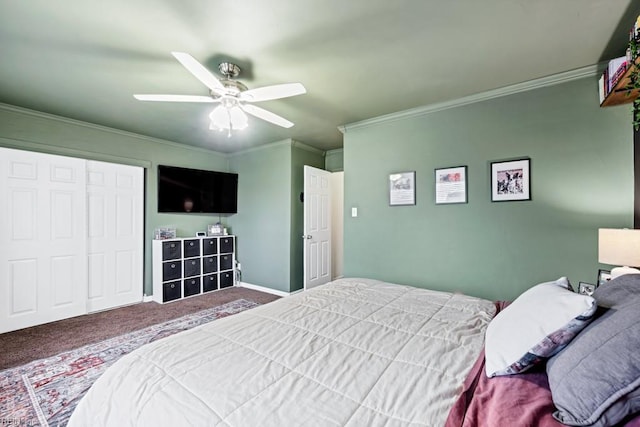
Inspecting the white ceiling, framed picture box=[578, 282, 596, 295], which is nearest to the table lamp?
framed picture box=[578, 282, 596, 295]

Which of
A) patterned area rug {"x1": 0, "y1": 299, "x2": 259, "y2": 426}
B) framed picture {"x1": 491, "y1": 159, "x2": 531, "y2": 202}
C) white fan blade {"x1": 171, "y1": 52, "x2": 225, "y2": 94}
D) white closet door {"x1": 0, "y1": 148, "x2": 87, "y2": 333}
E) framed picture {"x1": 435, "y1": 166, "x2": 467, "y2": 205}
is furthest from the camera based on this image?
white closet door {"x1": 0, "y1": 148, "x2": 87, "y2": 333}

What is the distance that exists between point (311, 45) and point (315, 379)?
1969mm

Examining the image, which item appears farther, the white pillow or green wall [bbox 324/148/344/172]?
green wall [bbox 324/148/344/172]

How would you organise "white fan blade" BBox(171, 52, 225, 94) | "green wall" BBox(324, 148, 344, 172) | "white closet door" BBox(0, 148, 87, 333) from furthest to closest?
1. "green wall" BBox(324, 148, 344, 172)
2. "white closet door" BBox(0, 148, 87, 333)
3. "white fan blade" BBox(171, 52, 225, 94)

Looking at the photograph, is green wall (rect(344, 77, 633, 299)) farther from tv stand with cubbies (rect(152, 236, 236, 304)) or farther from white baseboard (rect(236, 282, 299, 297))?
tv stand with cubbies (rect(152, 236, 236, 304))

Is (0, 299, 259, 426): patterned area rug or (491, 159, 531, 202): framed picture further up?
(491, 159, 531, 202): framed picture

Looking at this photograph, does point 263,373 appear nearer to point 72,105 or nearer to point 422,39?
point 422,39

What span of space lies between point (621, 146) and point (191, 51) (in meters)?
3.29

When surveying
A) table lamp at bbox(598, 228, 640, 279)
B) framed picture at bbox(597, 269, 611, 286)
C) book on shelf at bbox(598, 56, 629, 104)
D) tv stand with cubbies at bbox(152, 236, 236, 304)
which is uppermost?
book on shelf at bbox(598, 56, 629, 104)

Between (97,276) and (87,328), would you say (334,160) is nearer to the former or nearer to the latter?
(97,276)

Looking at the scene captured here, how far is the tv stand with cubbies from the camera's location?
12.9ft

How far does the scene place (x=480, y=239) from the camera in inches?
103

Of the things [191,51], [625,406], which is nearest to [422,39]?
[191,51]

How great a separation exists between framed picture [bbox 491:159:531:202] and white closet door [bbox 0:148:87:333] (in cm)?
469
